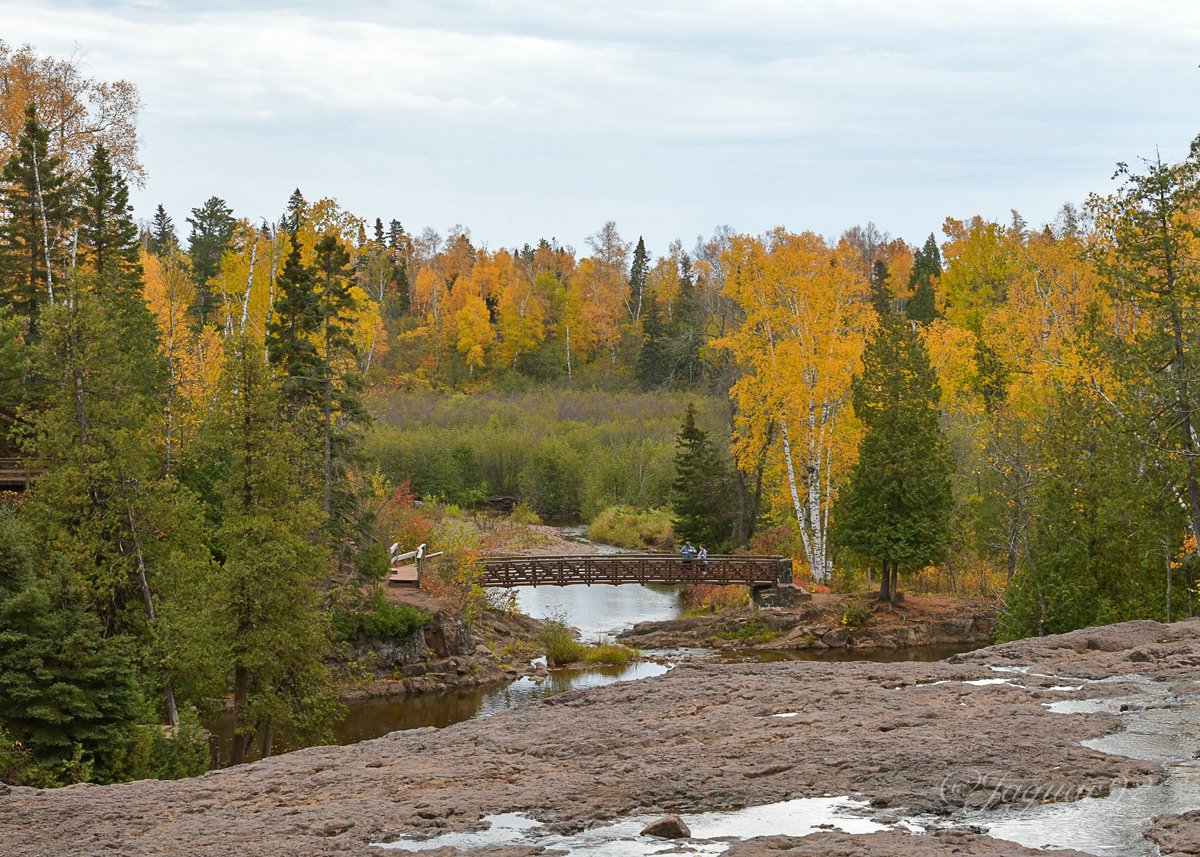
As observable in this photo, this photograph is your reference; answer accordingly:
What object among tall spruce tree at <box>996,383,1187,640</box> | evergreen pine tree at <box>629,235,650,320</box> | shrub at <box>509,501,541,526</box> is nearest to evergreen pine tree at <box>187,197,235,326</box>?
shrub at <box>509,501,541,526</box>

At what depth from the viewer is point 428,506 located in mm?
51469

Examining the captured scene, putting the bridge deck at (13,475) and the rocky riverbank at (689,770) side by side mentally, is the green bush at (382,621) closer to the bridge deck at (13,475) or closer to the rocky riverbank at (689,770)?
the bridge deck at (13,475)

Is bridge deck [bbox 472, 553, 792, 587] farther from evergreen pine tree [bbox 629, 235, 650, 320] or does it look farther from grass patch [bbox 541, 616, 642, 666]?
evergreen pine tree [bbox 629, 235, 650, 320]

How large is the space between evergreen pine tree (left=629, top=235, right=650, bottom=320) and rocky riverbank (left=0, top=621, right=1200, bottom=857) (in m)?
84.7

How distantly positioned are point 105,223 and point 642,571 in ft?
66.8

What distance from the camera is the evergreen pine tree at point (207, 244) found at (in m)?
68.1

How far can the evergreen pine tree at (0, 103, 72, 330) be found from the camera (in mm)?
31812

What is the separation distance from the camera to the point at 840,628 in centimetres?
3494

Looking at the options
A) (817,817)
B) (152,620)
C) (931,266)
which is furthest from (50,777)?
(931,266)

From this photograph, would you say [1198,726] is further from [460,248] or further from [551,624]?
[460,248]

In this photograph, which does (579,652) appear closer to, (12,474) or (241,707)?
(241,707)

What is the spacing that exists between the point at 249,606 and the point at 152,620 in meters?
1.99

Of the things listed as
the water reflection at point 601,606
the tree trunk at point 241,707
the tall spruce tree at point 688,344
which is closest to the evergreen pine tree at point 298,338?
the tree trunk at point 241,707

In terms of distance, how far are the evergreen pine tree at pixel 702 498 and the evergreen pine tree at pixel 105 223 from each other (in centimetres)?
2083
